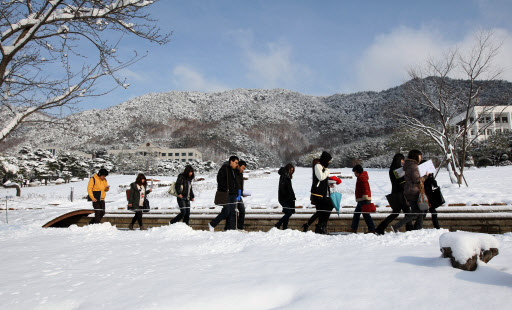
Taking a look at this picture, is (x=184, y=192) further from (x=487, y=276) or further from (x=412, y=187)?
(x=487, y=276)

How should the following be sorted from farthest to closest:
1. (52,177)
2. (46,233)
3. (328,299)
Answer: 1. (52,177)
2. (46,233)
3. (328,299)

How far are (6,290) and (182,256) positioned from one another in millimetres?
1854

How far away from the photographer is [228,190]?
7.09m

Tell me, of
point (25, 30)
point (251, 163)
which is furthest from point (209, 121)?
point (25, 30)

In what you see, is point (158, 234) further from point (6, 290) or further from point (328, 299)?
point (328, 299)

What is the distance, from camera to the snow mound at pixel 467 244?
3.23 m

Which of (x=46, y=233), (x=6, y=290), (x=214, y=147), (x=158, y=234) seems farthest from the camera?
(x=214, y=147)

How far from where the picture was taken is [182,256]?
177 inches

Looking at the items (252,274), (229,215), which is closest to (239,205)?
(229,215)

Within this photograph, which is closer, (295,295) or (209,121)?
(295,295)

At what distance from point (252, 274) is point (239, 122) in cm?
13563

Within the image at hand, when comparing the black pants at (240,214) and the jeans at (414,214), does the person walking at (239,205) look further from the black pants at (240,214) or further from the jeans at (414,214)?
the jeans at (414,214)

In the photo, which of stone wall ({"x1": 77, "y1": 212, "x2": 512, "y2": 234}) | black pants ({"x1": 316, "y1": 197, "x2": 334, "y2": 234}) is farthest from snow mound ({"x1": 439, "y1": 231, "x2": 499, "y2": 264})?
stone wall ({"x1": 77, "y1": 212, "x2": 512, "y2": 234})

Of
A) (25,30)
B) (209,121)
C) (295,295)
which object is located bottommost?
(295,295)
